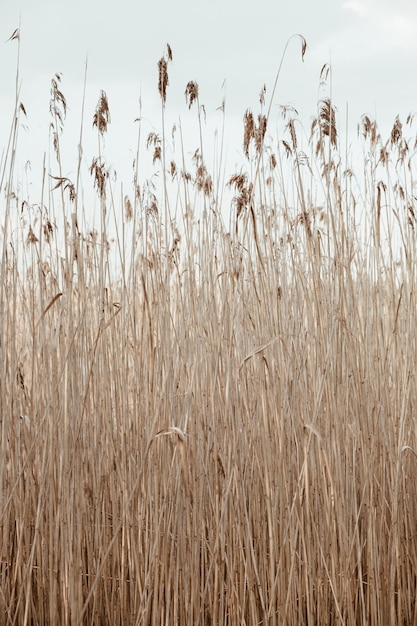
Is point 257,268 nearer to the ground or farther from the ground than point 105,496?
farther from the ground

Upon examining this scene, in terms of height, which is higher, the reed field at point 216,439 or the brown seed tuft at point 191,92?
the brown seed tuft at point 191,92

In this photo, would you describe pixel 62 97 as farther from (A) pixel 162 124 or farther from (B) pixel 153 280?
(B) pixel 153 280

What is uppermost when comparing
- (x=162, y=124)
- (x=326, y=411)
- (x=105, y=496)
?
(x=162, y=124)

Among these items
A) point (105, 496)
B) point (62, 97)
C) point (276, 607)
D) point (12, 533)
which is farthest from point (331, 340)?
point (12, 533)

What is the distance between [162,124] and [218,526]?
900 mm

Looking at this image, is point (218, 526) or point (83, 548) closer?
point (218, 526)

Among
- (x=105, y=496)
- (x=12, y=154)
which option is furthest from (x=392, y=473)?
(x=12, y=154)

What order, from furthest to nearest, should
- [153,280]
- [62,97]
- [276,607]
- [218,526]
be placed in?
1. [153,280]
2. [62,97]
3. [276,607]
4. [218,526]

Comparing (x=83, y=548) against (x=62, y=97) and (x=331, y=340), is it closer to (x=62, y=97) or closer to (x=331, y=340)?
(x=331, y=340)

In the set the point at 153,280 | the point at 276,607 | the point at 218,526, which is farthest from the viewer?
the point at 153,280

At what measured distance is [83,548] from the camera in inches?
68.1

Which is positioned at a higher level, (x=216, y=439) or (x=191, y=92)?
(x=191, y=92)

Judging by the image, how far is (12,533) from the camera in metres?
1.86

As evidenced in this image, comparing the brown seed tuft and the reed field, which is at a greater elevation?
the brown seed tuft
